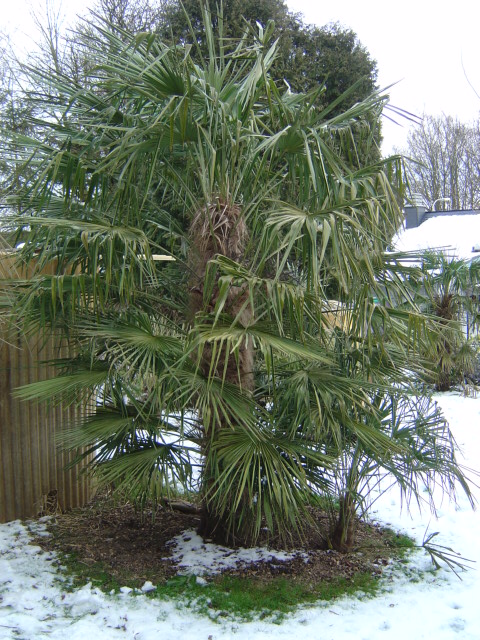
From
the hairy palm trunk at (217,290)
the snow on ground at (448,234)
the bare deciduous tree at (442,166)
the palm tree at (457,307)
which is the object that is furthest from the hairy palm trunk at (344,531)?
the bare deciduous tree at (442,166)

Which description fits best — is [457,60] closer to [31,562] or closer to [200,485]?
[200,485]

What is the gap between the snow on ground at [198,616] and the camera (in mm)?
3473

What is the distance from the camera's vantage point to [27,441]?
5020 mm

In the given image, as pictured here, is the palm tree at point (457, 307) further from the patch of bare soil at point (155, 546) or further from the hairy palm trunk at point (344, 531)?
the hairy palm trunk at point (344, 531)

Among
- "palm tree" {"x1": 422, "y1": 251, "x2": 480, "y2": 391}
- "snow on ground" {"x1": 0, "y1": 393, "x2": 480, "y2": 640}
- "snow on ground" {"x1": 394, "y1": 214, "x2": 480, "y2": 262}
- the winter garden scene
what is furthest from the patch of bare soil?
"snow on ground" {"x1": 394, "y1": 214, "x2": 480, "y2": 262}

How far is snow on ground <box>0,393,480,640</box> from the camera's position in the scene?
3.47 meters

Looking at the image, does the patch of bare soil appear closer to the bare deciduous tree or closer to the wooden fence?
the wooden fence

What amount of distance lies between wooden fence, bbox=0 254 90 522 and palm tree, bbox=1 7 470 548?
588 mm

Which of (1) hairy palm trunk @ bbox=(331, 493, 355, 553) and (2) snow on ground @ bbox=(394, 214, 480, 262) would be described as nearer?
(1) hairy palm trunk @ bbox=(331, 493, 355, 553)

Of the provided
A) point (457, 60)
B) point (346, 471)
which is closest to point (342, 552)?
point (346, 471)

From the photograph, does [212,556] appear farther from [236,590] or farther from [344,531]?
[344,531]

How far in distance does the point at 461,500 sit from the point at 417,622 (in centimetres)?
245

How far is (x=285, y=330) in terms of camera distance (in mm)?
4562

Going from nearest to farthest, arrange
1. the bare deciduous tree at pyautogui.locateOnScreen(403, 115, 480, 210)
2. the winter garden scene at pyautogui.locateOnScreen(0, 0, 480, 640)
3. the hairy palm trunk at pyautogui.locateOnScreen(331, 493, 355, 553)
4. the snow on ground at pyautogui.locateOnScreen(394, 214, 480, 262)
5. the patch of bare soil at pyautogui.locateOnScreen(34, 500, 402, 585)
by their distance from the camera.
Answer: the winter garden scene at pyautogui.locateOnScreen(0, 0, 480, 640) → the patch of bare soil at pyautogui.locateOnScreen(34, 500, 402, 585) → the hairy palm trunk at pyautogui.locateOnScreen(331, 493, 355, 553) → the snow on ground at pyautogui.locateOnScreen(394, 214, 480, 262) → the bare deciduous tree at pyautogui.locateOnScreen(403, 115, 480, 210)
